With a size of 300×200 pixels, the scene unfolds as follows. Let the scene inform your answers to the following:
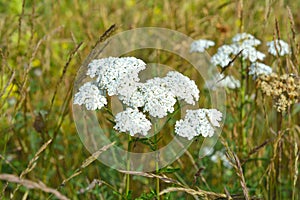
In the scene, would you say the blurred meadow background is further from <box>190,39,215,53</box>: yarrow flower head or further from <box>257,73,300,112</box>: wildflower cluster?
<box>190,39,215,53</box>: yarrow flower head

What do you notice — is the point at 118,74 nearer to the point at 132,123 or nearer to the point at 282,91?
the point at 132,123

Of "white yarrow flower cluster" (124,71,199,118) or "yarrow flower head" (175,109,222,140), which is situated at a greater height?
"white yarrow flower cluster" (124,71,199,118)

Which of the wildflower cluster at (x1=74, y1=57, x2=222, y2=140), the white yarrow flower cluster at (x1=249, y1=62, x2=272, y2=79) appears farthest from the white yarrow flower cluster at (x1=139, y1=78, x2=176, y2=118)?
the white yarrow flower cluster at (x1=249, y1=62, x2=272, y2=79)

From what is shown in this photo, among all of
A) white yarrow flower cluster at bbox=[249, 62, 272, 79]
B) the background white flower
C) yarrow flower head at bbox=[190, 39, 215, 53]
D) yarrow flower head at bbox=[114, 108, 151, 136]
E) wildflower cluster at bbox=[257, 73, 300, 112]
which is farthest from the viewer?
yarrow flower head at bbox=[190, 39, 215, 53]

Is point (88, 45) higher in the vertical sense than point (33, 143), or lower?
higher

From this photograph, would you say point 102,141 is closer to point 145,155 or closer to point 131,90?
point 145,155

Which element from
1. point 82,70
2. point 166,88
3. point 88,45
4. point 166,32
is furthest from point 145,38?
point 166,88

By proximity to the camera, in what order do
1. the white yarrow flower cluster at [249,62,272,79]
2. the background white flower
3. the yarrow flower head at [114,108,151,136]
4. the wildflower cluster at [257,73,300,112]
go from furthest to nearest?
the white yarrow flower cluster at [249,62,272,79] < the wildflower cluster at [257,73,300,112] < the background white flower < the yarrow flower head at [114,108,151,136]
